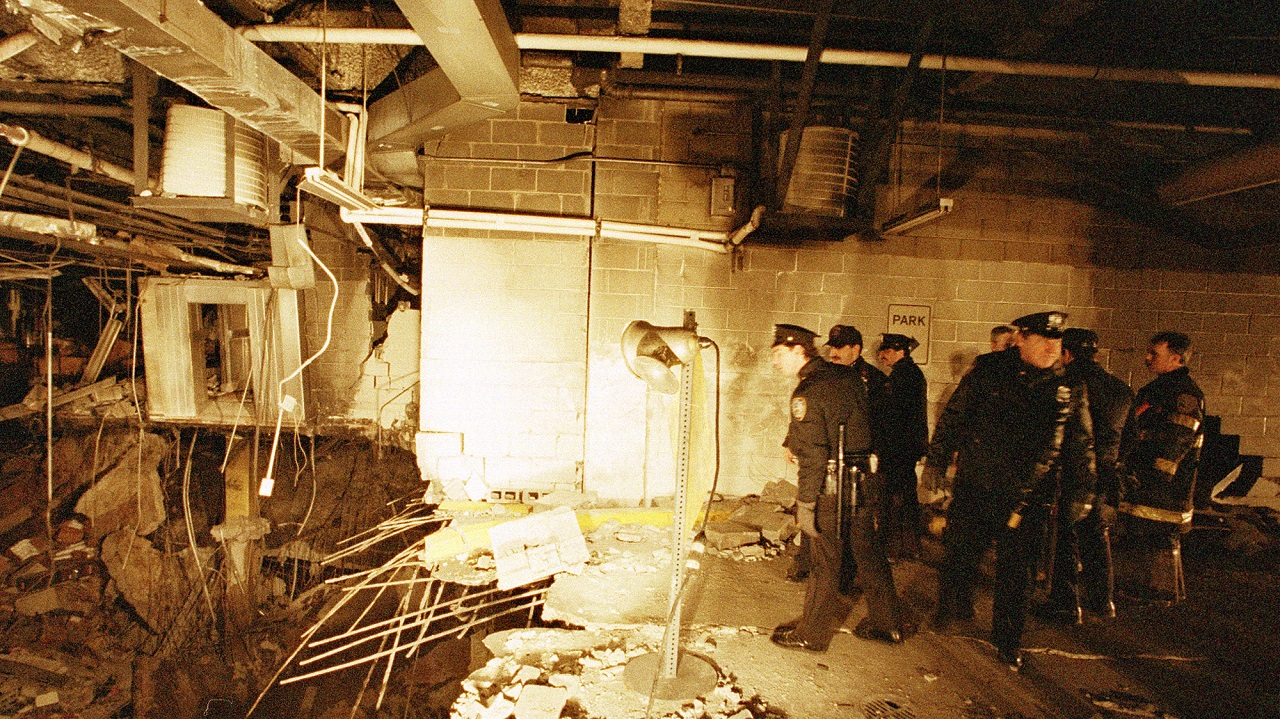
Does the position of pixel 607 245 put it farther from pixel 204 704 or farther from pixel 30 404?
pixel 30 404

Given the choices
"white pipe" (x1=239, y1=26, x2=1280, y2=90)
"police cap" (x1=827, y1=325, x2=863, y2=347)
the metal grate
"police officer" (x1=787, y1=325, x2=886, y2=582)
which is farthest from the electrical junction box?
the metal grate

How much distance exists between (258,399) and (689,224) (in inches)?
237

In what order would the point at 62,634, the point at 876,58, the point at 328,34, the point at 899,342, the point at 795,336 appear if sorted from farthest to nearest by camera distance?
the point at 62,634 < the point at 899,342 < the point at 876,58 < the point at 328,34 < the point at 795,336

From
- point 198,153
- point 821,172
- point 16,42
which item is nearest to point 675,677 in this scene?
point 821,172

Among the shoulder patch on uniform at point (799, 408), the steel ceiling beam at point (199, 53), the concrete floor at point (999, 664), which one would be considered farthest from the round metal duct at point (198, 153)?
the concrete floor at point (999, 664)

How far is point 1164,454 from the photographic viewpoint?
378 centimetres

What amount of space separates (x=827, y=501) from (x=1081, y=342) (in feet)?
7.63

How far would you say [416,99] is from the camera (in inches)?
161

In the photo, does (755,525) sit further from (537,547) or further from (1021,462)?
(1021,462)

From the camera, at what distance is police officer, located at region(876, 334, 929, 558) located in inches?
165

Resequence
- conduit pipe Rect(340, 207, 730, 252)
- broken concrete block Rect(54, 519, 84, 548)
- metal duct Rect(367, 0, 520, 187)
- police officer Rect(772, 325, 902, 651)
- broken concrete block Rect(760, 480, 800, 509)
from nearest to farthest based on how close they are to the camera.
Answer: metal duct Rect(367, 0, 520, 187), police officer Rect(772, 325, 902, 651), conduit pipe Rect(340, 207, 730, 252), broken concrete block Rect(760, 480, 800, 509), broken concrete block Rect(54, 519, 84, 548)

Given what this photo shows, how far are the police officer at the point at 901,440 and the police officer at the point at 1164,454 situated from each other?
147 centimetres

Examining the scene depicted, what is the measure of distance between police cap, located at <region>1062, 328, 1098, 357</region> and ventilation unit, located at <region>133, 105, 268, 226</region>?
20.5 ft

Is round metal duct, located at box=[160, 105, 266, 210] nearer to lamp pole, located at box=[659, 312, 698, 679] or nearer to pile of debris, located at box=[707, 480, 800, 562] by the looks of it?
lamp pole, located at box=[659, 312, 698, 679]
